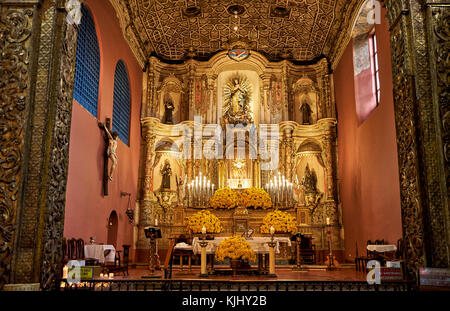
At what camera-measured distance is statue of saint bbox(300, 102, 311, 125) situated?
53.1 feet

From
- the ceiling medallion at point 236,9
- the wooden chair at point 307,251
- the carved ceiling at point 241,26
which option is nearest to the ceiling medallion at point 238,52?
the carved ceiling at point 241,26

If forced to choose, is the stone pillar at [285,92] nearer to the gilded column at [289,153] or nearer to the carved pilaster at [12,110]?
the gilded column at [289,153]

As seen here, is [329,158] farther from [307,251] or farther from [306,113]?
[307,251]

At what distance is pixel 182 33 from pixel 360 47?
6127 mm

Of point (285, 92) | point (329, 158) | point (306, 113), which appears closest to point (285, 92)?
point (285, 92)

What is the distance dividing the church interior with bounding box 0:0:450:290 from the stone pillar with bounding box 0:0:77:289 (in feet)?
0.06

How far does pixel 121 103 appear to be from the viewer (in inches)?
523

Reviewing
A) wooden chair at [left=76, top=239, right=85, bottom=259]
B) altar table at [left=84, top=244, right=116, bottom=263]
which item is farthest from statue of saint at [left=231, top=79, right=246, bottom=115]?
wooden chair at [left=76, top=239, right=85, bottom=259]

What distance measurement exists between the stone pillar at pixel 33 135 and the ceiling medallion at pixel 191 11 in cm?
804

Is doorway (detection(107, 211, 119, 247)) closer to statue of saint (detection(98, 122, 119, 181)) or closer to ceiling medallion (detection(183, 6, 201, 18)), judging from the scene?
statue of saint (detection(98, 122, 119, 181))

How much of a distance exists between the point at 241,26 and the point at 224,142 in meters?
4.21

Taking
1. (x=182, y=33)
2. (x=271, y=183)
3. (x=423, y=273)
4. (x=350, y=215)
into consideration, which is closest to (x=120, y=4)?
(x=182, y=33)
